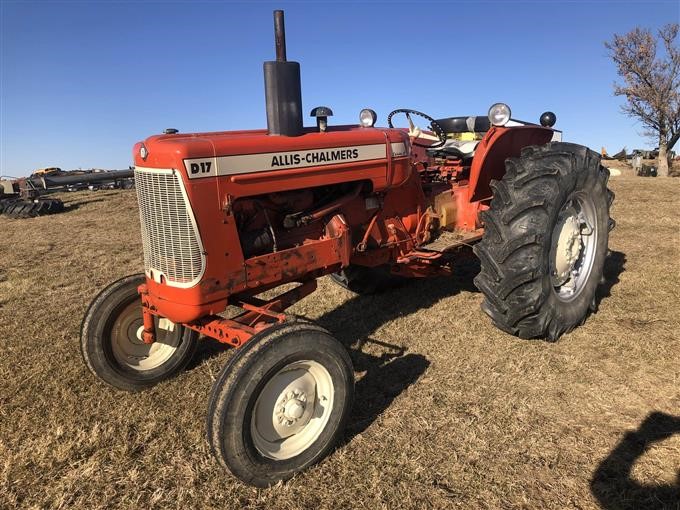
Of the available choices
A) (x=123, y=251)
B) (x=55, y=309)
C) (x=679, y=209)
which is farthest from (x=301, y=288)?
(x=679, y=209)

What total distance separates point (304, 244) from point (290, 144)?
64 centimetres

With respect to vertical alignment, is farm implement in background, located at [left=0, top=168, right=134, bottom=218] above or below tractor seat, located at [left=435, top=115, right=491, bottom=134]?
below

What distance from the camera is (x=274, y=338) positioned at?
2.48 metres

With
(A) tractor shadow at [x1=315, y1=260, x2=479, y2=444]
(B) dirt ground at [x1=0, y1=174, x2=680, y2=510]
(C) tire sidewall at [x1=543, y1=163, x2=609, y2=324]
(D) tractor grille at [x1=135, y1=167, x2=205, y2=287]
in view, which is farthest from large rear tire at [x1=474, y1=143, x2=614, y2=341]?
(D) tractor grille at [x1=135, y1=167, x2=205, y2=287]

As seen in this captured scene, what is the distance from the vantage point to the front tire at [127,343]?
3.35 m

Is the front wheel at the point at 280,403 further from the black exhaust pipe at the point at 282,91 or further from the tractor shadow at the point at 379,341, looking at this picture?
the black exhaust pipe at the point at 282,91

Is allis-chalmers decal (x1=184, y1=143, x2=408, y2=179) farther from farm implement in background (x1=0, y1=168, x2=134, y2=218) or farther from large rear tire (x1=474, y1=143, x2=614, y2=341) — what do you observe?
farm implement in background (x1=0, y1=168, x2=134, y2=218)

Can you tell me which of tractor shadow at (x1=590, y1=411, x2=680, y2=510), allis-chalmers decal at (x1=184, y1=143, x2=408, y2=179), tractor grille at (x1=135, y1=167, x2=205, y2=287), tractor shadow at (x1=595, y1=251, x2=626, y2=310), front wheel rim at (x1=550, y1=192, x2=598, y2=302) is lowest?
tractor shadow at (x1=590, y1=411, x2=680, y2=510)

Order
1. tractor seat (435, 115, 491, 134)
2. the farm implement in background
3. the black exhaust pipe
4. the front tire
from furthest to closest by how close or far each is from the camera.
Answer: the farm implement in background → tractor seat (435, 115, 491, 134) → the front tire → the black exhaust pipe

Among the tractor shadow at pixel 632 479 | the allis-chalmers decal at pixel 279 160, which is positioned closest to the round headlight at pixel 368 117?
the allis-chalmers decal at pixel 279 160

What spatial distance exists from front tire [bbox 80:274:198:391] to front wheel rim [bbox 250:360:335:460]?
1304 mm

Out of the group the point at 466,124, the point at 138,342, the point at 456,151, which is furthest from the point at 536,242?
the point at 138,342

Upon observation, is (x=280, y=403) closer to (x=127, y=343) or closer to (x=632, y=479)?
(x=127, y=343)

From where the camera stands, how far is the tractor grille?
266 centimetres
